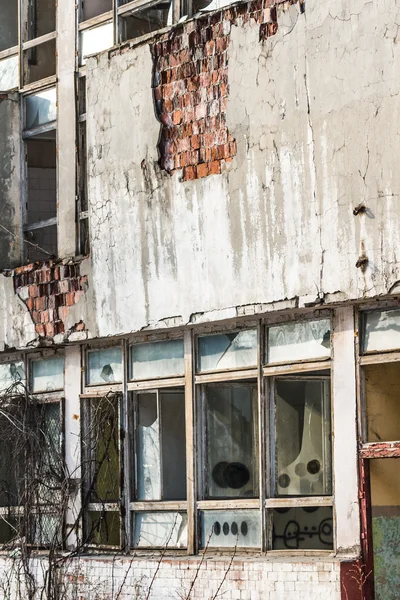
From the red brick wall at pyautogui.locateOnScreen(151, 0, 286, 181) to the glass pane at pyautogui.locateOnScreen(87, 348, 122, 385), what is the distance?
2.26m

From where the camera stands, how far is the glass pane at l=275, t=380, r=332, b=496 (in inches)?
471

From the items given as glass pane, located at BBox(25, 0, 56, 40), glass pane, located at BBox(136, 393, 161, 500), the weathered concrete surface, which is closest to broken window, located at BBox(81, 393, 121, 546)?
glass pane, located at BBox(136, 393, 161, 500)

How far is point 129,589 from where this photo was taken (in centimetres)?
1321

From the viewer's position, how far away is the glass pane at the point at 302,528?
466 inches

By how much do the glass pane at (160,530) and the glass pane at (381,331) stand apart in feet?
10.1

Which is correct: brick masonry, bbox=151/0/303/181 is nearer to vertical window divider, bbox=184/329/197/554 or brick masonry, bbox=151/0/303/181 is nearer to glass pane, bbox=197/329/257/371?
glass pane, bbox=197/329/257/371

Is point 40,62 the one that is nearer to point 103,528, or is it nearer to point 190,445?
point 190,445

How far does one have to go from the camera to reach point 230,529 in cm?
1269

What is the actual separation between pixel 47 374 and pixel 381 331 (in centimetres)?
510

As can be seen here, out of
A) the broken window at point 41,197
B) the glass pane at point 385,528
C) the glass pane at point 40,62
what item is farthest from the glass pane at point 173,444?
the glass pane at point 40,62

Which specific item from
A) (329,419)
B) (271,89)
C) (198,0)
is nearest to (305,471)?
(329,419)

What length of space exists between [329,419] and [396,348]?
1.13 metres

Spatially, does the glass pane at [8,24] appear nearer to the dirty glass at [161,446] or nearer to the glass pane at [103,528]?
the dirty glass at [161,446]

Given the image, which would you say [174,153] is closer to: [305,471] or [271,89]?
[271,89]
